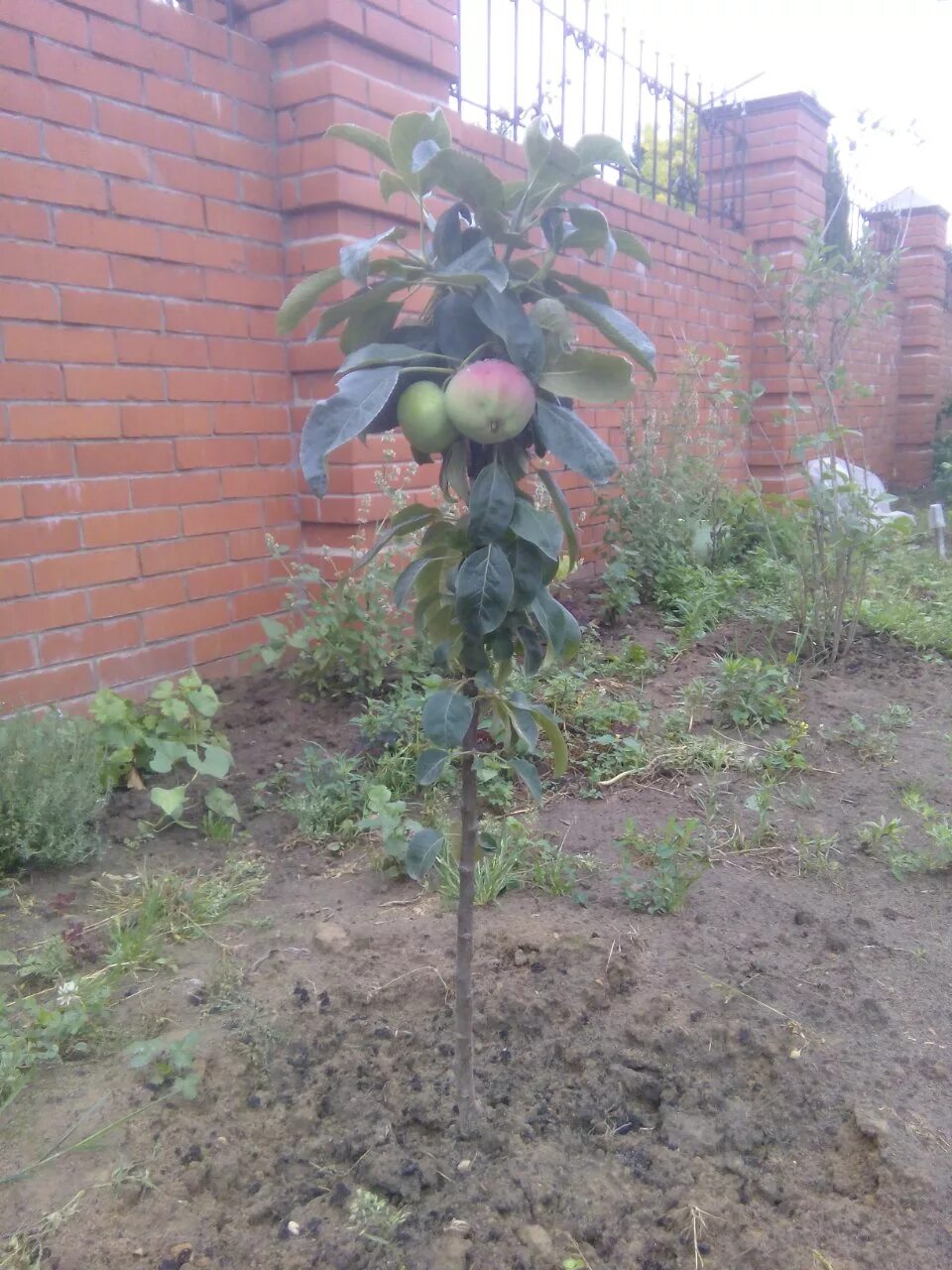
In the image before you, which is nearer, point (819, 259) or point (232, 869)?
point (232, 869)

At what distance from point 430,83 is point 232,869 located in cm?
305

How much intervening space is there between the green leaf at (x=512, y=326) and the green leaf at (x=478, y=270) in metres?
0.02

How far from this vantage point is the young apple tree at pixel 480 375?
1.24 m

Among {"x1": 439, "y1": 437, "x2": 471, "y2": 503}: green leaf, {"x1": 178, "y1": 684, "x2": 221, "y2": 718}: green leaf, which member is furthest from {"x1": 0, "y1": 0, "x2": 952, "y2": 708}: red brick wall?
{"x1": 439, "y1": 437, "x2": 471, "y2": 503}: green leaf

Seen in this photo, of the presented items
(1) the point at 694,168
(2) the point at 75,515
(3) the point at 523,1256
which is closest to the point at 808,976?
(3) the point at 523,1256

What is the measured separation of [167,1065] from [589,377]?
4.69 ft

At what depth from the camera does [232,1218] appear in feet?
4.98

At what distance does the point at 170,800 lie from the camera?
257cm

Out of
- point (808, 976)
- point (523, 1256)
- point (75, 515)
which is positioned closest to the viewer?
point (523, 1256)

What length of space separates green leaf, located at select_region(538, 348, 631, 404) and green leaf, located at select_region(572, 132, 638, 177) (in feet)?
0.83

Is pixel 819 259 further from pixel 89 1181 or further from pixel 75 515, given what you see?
pixel 89 1181

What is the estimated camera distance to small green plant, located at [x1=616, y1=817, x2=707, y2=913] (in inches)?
93.4

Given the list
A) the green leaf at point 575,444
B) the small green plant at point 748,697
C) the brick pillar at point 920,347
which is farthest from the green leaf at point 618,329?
the brick pillar at point 920,347

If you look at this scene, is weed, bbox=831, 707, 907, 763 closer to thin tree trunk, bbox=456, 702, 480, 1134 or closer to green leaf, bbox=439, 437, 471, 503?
thin tree trunk, bbox=456, 702, 480, 1134
